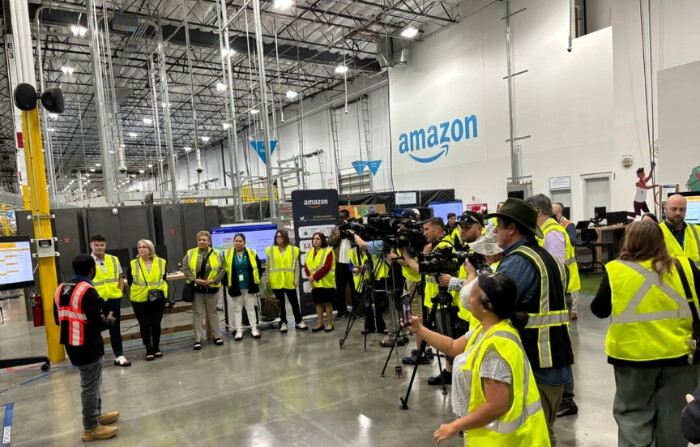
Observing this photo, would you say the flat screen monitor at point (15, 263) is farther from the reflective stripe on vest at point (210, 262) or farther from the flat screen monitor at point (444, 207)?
the flat screen monitor at point (444, 207)

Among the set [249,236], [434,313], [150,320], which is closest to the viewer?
[434,313]

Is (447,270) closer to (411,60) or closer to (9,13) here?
(9,13)

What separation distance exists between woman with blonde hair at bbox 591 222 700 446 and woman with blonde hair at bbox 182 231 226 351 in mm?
4677

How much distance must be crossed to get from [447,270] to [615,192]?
924 centimetres

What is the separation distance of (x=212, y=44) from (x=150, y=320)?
32.6 feet

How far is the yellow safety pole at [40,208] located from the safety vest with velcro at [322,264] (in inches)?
131

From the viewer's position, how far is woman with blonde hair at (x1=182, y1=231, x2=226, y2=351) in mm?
5652

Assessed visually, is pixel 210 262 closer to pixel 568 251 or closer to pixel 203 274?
pixel 203 274

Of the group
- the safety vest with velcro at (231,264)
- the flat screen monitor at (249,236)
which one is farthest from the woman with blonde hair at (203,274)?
the flat screen monitor at (249,236)

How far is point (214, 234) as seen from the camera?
7.00m

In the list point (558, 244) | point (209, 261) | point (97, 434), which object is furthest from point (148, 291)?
point (558, 244)

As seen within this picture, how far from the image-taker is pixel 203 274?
18.6ft

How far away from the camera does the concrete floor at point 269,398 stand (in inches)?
128

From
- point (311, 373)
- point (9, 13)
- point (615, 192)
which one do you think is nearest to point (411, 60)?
point (615, 192)
